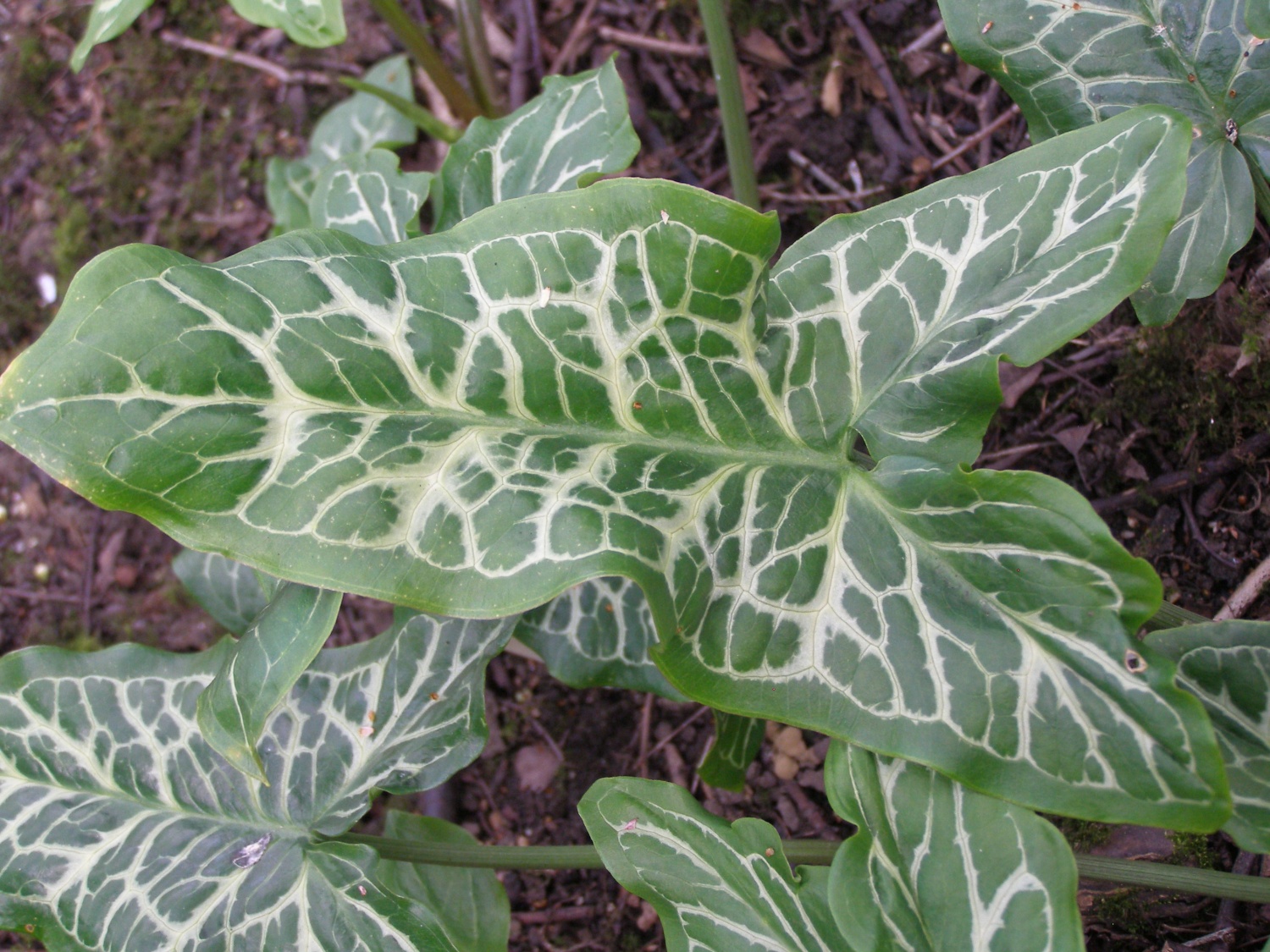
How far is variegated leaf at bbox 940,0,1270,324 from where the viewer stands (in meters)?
1.10

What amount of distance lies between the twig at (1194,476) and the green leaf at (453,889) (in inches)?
43.2

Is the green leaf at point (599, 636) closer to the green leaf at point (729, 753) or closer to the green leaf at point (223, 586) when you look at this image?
the green leaf at point (729, 753)

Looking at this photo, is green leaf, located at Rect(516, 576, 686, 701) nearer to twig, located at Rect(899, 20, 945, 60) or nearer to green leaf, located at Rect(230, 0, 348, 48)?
green leaf, located at Rect(230, 0, 348, 48)

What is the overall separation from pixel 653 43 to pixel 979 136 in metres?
0.70

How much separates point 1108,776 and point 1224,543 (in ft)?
2.37

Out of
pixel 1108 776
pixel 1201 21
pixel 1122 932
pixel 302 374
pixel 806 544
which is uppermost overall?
pixel 1201 21

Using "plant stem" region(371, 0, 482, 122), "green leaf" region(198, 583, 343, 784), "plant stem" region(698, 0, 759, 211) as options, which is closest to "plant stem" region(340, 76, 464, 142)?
"plant stem" region(371, 0, 482, 122)

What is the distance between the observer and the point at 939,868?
91 centimetres

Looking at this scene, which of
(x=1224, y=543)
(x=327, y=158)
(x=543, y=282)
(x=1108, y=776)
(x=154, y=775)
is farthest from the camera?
(x=327, y=158)

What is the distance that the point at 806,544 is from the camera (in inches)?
38.9

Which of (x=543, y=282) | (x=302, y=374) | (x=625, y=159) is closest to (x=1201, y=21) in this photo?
(x=625, y=159)

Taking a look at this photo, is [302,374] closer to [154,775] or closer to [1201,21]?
[154,775]

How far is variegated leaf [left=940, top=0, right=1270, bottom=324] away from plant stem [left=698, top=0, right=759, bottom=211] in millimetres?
356

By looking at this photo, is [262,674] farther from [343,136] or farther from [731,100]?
[343,136]
